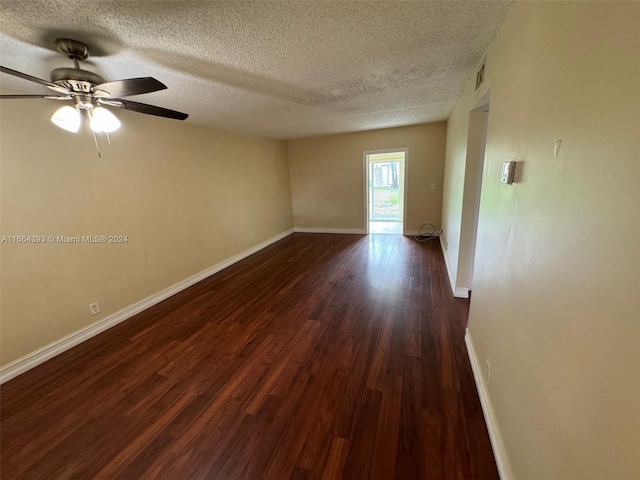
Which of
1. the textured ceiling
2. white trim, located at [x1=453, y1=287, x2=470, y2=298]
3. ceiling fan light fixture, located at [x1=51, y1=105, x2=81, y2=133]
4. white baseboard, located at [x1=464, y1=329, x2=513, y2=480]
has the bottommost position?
white baseboard, located at [x1=464, y1=329, x2=513, y2=480]

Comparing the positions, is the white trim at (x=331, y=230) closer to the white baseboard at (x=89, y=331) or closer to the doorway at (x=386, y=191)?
the doorway at (x=386, y=191)

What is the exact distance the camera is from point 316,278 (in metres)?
3.61

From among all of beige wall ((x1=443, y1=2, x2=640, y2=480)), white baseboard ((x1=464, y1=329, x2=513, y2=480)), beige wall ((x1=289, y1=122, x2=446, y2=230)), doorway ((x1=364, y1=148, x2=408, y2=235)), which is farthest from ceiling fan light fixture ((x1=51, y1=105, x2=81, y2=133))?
doorway ((x1=364, y1=148, x2=408, y2=235))

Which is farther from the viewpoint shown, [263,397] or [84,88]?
[263,397]

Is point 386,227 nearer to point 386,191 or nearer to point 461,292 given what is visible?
point 386,191

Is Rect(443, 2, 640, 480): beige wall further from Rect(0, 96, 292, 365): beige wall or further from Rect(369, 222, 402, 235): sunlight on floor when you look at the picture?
Rect(369, 222, 402, 235): sunlight on floor

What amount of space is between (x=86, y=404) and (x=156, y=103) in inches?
105

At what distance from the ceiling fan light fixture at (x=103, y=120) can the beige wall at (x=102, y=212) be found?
95 centimetres

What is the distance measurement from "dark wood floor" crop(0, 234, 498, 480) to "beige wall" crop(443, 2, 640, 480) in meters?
0.49

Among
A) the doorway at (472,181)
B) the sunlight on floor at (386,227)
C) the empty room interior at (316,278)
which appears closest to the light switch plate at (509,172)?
the empty room interior at (316,278)

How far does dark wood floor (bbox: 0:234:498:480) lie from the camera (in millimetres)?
1350

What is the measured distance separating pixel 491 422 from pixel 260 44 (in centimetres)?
261

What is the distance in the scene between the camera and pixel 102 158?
2518mm

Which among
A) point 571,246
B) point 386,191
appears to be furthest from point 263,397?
point 386,191
